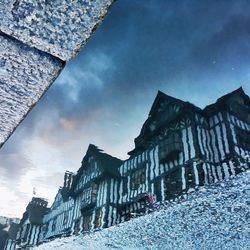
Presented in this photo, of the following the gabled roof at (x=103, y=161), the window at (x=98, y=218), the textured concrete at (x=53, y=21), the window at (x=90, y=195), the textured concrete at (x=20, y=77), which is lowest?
the textured concrete at (x=20, y=77)

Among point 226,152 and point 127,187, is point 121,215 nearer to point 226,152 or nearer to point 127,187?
point 127,187

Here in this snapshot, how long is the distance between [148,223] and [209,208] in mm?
2641

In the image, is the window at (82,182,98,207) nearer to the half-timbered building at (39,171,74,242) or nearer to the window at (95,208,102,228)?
the window at (95,208,102,228)

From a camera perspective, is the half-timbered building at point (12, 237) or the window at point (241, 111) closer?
the window at point (241, 111)

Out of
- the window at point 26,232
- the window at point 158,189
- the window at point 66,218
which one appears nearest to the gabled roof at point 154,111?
the window at point 158,189

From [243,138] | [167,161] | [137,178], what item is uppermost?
[243,138]

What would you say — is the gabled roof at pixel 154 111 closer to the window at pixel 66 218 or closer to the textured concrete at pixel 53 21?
the window at pixel 66 218

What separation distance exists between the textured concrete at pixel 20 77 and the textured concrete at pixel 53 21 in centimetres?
4

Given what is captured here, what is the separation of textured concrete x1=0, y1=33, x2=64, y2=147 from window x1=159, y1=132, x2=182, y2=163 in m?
16.7

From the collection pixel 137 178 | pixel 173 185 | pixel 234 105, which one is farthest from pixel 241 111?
pixel 137 178

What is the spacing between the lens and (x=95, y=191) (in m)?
23.6

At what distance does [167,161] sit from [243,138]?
195 inches

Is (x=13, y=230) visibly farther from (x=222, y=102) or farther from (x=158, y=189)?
(x=222, y=102)

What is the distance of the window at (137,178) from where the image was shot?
65.8 ft
